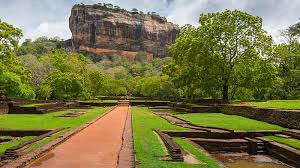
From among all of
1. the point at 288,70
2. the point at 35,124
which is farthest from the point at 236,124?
the point at 288,70

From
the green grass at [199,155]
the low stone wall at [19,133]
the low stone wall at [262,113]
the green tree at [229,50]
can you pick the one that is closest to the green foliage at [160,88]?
the green tree at [229,50]

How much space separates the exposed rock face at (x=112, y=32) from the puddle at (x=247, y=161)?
146 metres

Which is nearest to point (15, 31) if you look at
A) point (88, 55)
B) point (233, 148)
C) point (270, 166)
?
point (233, 148)

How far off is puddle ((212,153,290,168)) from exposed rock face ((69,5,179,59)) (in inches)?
5754

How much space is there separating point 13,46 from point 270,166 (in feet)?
66.3

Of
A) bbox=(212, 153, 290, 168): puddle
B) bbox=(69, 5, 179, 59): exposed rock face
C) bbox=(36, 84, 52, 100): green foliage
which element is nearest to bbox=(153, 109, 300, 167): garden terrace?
bbox=(212, 153, 290, 168): puddle

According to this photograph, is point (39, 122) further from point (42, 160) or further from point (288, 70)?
point (288, 70)

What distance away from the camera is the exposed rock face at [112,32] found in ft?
513

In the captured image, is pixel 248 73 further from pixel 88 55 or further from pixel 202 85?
pixel 88 55

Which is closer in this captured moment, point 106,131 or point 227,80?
point 106,131

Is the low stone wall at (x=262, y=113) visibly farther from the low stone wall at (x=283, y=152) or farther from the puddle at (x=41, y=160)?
the puddle at (x=41, y=160)

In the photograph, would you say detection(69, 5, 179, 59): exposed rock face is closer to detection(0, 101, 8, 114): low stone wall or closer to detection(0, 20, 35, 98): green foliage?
detection(0, 20, 35, 98): green foliage

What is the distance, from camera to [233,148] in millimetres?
14562

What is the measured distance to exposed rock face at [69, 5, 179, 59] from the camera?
156m
